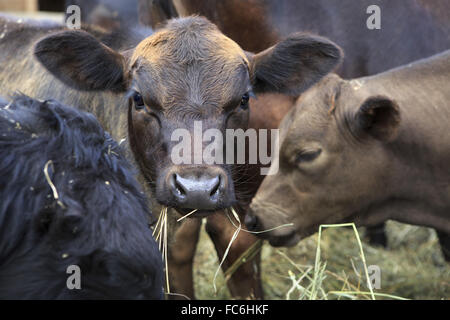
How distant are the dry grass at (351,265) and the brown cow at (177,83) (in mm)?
1550

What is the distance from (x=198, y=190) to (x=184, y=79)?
0.67 m

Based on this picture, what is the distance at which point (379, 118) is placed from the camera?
13.6 feet

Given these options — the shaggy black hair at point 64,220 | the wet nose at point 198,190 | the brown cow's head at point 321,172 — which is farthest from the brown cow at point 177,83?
the shaggy black hair at point 64,220

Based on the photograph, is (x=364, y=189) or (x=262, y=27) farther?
(x=262, y=27)

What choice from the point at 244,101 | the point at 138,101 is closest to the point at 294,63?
the point at 244,101

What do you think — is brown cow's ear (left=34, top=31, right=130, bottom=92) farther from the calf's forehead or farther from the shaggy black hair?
the shaggy black hair

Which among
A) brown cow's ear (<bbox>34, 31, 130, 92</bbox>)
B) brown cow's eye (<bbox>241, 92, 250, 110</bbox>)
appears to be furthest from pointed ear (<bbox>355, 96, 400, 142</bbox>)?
brown cow's ear (<bbox>34, 31, 130, 92</bbox>)

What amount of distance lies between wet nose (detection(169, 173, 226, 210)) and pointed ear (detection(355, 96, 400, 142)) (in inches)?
43.5

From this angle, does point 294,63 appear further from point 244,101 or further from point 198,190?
point 198,190

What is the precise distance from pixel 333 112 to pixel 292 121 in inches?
10.2

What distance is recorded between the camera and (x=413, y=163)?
439cm
